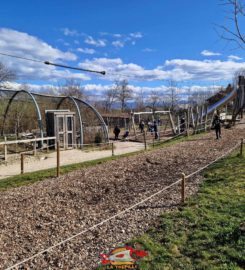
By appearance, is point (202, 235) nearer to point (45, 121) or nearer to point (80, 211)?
point (80, 211)

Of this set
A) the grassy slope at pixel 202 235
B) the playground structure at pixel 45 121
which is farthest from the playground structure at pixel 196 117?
the grassy slope at pixel 202 235

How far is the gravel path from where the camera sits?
4.09 metres

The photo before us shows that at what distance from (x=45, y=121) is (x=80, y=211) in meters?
13.8

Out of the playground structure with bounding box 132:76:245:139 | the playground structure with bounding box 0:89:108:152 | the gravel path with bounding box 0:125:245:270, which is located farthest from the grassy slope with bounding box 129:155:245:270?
the playground structure with bounding box 132:76:245:139

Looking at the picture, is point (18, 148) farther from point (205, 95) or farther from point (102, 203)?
point (205, 95)

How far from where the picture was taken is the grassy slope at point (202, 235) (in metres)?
3.64

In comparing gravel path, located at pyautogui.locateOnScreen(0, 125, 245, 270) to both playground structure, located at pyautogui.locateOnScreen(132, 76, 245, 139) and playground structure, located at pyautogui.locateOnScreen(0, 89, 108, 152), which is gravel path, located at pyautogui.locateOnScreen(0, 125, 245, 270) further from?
playground structure, located at pyautogui.locateOnScreen(132, 76, 245, 139)

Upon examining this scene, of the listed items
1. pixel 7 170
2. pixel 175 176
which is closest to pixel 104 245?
pixel 175 176

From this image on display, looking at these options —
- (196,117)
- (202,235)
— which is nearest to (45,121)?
(196,117)

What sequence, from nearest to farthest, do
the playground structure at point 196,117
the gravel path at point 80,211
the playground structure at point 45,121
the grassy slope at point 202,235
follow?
the grassy slope at point 202,235, the gravel path at point 80,211, the playground structure at point 45,121, the playground structure at point 196,117

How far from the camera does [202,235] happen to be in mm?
4336

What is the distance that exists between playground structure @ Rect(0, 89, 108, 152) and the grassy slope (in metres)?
11.1

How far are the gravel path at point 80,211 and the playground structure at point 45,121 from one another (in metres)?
7.64

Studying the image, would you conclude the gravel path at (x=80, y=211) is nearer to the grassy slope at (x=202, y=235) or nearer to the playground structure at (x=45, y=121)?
the grassy slope at (x=202, y=235)
